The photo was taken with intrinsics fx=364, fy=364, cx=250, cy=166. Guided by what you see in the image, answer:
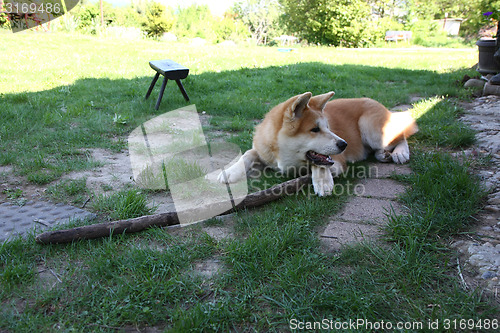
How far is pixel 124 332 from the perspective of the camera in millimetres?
1554

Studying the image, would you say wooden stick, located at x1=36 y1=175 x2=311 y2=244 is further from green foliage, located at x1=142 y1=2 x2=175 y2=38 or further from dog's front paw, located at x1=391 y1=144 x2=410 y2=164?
green foliage, located at x1=142 y1=2 x2=175 y2=38

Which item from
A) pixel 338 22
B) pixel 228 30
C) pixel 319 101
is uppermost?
pixel 228 30

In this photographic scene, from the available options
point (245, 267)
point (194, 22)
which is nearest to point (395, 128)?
point (245, 267)

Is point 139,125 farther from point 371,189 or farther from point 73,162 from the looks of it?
point 371,189

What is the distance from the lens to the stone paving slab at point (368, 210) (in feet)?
8.22

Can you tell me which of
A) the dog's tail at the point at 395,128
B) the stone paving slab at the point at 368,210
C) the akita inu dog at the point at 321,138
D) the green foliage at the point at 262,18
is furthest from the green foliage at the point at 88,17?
the stone paving slab at the point at 368,210

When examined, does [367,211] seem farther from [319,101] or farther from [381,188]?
[319,101]

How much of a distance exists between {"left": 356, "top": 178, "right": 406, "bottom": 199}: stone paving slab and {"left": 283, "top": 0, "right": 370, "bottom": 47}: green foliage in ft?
52.0

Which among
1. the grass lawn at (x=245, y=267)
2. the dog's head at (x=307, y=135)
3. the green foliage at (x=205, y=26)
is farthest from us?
the green foliage at (x=205, y=26)

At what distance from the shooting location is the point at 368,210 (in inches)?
104

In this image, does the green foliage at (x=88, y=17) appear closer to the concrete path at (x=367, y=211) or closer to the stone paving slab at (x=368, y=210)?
the concrete path at (x=367, y=211)

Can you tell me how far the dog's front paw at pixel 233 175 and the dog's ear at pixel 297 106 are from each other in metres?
0.62

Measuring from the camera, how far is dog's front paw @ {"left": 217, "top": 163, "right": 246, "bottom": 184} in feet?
10.1

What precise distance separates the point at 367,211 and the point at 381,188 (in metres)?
0.48
